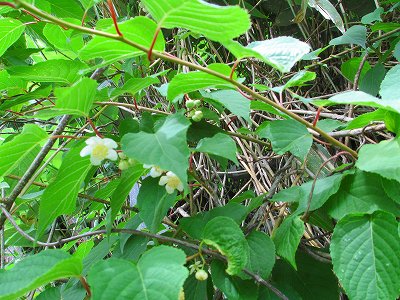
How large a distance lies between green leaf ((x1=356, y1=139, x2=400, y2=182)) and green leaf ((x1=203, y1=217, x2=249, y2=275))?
7.9 inches

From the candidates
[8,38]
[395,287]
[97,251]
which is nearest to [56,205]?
[97,251]

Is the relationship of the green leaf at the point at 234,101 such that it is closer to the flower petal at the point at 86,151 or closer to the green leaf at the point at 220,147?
the green leaf at the point at 220,147

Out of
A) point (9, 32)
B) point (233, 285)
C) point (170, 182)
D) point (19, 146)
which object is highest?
point (9, 32)

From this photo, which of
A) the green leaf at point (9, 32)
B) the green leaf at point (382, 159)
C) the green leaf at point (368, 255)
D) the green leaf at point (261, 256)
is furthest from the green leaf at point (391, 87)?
the green leaf at point (9, 32)

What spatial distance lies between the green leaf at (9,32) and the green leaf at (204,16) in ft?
1.68

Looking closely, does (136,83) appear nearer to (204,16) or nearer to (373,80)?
(204,16)

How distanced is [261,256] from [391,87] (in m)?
0.36

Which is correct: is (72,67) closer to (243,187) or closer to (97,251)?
(97,251)

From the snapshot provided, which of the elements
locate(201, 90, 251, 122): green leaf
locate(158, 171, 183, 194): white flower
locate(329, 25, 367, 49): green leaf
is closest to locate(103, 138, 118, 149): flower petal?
locate(158, 171, 183, 194): white flower

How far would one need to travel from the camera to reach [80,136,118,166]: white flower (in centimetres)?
71

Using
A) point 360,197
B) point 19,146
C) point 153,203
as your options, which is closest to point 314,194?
point 360,197

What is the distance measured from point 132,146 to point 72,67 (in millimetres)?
346

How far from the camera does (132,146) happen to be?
0.60 m

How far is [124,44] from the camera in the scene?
23.5 inches
